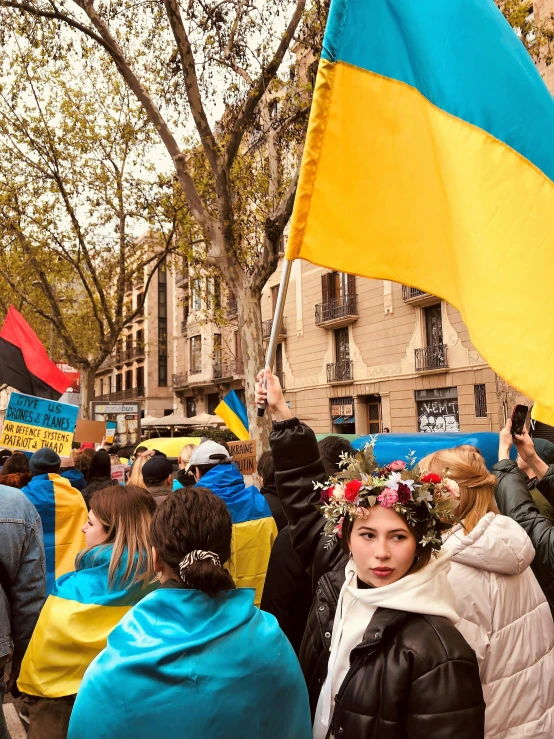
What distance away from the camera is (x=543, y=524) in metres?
2.65

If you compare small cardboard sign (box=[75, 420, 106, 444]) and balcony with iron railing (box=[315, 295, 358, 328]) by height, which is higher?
balcony with iron railing (box=[315, 295, 358, 328])

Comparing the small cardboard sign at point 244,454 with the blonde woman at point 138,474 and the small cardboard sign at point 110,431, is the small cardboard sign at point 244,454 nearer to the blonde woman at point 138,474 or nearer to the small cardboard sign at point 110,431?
the blonde woman at point 138,474

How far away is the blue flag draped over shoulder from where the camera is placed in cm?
163

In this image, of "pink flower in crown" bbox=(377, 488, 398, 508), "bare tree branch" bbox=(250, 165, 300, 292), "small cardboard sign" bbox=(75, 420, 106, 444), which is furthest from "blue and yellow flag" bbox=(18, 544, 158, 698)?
"small cardboard sign" bbox=(75, 420, 106, 444)

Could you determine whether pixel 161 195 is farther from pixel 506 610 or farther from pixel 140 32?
pixel 506 610

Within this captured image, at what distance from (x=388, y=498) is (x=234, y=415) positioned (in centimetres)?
905

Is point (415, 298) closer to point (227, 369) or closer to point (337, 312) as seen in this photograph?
point (337, 312)

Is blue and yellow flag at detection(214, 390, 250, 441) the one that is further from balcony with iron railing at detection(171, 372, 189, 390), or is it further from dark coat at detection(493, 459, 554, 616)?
balcony with iron railing at detection(171, 372, 189, 390)

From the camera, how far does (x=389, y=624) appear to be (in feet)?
5.57

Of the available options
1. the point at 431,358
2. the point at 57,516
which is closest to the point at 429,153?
the point at 57,516

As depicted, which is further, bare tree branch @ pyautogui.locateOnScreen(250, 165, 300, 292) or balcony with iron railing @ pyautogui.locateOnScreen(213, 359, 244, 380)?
balcony with iron railing @ pyautogui.locateOnScreen(213, 359, 244, 380)

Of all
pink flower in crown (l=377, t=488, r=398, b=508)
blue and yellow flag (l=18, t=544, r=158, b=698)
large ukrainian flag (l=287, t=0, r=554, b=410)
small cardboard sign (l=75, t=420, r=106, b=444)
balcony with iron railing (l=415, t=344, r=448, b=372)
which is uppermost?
balcony with iron railing (l=415, t=344, r=448, b=372)

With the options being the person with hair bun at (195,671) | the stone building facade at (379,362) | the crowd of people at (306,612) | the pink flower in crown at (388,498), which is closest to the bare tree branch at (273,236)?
the crowd of people at (306,612)

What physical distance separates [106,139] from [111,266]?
13.1 ft
